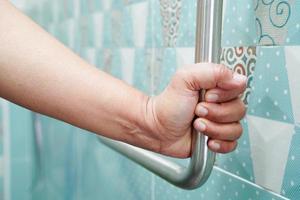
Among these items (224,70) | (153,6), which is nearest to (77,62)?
(224,70)

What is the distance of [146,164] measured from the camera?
0.56 m

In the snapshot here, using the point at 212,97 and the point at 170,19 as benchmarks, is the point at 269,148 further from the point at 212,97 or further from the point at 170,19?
the point at 170,19

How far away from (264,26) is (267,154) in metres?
0.14

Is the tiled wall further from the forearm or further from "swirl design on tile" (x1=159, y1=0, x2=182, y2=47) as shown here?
the forearm

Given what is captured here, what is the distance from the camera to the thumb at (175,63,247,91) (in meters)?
0.36

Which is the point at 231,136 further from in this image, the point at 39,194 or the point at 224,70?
the point at 39,194

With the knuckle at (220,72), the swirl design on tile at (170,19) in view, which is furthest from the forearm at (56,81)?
the swirl design on tile at (170,19)

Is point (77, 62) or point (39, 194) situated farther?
point (39, 194)

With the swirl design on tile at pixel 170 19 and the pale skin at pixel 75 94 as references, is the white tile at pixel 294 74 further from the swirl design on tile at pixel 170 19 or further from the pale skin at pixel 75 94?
the swirl design on tile at pixel 170 19

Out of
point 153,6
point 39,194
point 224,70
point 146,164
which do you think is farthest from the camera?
point 39,194

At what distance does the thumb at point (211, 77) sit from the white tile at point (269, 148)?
0.27ft

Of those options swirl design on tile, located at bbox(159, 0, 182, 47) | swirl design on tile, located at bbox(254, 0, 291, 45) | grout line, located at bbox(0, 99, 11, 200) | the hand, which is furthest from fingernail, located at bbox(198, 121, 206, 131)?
grout line, located at bbox(0, 99, 11, 200)

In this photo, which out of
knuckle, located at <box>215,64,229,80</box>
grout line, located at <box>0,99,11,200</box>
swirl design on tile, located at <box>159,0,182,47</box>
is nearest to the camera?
knuckle, located at <box>215,64,229,80</box>

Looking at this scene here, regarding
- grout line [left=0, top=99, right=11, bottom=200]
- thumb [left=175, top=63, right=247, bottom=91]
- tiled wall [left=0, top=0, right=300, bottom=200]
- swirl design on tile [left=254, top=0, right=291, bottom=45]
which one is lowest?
grout line [left=0, top=99, right=11, bottom=200]
